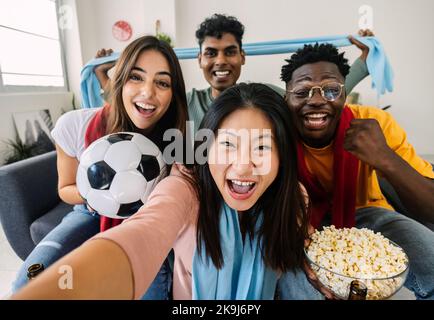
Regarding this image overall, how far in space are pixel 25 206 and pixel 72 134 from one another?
546mm

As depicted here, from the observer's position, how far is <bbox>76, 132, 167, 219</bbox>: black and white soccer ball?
705 millimetres

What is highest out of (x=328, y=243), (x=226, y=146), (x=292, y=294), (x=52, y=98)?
(x=52, y=98)

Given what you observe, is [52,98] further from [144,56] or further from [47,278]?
[47,278]

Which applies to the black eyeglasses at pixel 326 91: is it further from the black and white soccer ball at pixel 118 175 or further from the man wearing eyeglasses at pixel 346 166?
the black and white soccer ball at pixel 118 175

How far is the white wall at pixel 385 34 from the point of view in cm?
117

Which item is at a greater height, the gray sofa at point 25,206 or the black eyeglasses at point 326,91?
the black eyeglasses at point 326,91

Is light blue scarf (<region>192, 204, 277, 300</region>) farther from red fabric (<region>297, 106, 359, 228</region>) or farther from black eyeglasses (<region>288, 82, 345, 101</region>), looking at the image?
black eyeglasses (<region>288, 82, 345, 101</region>)

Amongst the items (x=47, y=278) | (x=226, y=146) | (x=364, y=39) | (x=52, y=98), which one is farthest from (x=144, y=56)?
(x=52, y=98)

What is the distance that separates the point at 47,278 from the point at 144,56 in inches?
29.3

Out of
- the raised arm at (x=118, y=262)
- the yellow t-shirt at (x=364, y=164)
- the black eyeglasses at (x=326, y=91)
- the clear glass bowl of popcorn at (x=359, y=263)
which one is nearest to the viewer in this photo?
the raised arm at (x=118, y=262)

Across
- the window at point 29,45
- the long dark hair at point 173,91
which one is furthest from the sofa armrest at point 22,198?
the window at point 29,45

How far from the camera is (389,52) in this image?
3.70 ft

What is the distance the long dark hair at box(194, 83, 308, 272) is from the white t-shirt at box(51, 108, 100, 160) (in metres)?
0.54

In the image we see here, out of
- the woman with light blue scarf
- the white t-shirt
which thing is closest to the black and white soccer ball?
the woman with light blue scarf
